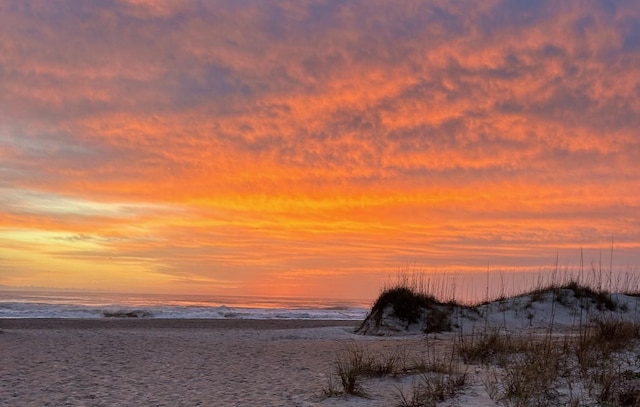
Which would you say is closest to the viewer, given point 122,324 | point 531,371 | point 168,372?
point 531,371

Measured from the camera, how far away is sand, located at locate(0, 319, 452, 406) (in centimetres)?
706

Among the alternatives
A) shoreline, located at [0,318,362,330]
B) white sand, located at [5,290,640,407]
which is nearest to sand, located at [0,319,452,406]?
white sand, located at [5,290,640,407]

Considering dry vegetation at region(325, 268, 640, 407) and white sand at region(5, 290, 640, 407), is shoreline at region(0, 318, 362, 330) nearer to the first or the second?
white sand at region(5, 290, 640, 407)

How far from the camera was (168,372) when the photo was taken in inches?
365

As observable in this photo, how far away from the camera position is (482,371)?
8156mm

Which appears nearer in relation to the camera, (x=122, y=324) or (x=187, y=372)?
(x=187, y=372)

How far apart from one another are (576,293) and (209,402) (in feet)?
58.7

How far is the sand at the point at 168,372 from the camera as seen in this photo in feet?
23.2

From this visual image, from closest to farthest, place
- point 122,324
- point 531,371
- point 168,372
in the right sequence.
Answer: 1. point 531,371
2. point 168,372
3. point 122,324

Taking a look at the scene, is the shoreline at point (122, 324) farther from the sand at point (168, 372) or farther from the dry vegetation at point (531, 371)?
the dry vegetation at point (531, 371)

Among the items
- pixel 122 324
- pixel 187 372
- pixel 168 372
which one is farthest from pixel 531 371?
pixel 122 324

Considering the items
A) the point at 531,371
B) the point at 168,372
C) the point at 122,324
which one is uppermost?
the point at 531,371

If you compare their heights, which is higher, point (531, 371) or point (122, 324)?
point (531, 371)

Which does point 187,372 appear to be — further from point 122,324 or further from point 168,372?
point 122,324
